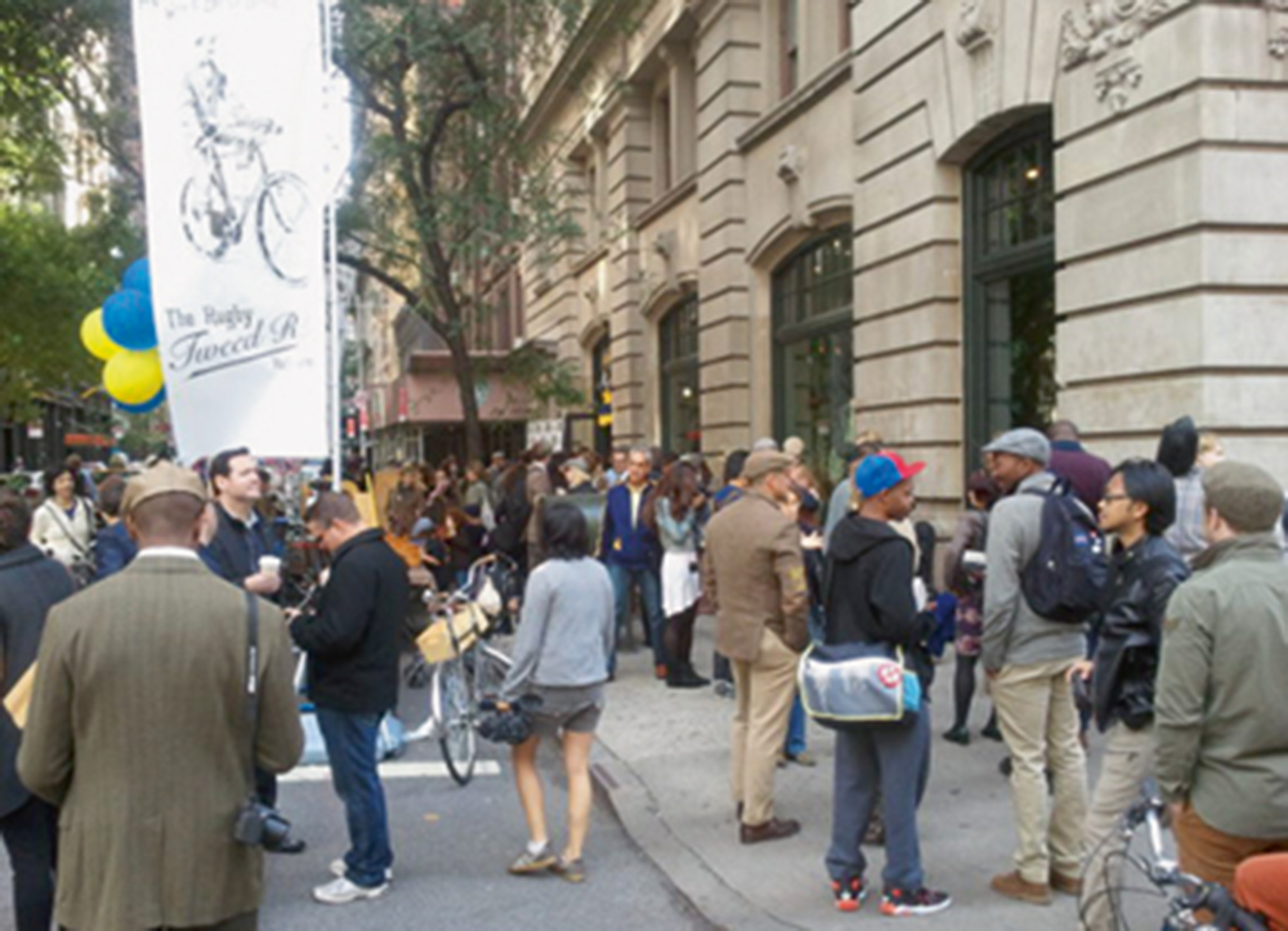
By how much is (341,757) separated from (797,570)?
237 centimetres

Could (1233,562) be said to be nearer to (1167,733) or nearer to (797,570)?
(1167,733)

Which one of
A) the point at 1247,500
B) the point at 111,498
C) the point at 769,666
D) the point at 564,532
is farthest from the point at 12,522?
the point at 111,498

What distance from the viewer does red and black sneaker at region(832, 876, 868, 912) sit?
498cm

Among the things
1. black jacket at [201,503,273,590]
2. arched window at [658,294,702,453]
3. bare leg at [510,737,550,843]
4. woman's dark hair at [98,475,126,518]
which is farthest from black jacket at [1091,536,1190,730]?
arched window at [658,294,702,453]

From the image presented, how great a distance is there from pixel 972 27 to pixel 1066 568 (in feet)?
25.3

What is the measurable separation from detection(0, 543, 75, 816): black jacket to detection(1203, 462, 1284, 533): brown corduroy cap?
3.97 metres

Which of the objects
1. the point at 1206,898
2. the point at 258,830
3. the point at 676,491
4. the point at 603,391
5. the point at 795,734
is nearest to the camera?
the point at 1206,898

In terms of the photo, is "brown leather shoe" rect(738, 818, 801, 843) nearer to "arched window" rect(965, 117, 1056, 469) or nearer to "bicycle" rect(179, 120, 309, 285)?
A: "bicycle" rect(179, 120, 309, 285)

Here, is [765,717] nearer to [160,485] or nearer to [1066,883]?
[1066,883]

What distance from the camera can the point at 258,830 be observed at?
10.3ft

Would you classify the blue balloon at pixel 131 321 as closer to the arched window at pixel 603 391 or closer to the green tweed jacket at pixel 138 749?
the green tweed jacket at pixel 138 749

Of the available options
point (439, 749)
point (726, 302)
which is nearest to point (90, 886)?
point (439, 749)

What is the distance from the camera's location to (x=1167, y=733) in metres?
3.37

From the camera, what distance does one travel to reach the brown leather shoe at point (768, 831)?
5.93 meters
